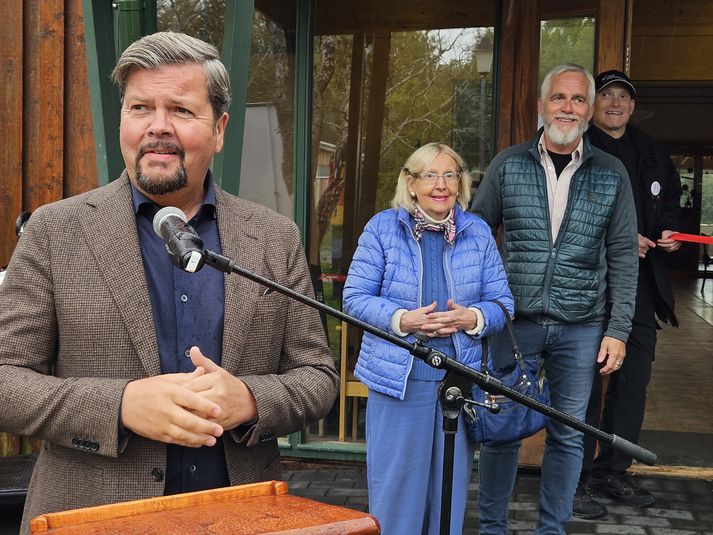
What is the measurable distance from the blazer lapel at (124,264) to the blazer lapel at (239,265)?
161 millimetres

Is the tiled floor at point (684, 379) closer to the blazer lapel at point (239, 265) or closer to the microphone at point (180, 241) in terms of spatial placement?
the blazer lapel at point (239, 265)

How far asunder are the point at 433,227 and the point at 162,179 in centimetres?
204

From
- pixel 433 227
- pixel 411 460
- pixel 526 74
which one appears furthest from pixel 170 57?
pixel 526 74

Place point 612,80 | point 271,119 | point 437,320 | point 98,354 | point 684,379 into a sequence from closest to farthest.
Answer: point 98,354 → point 437,320 → point 612,80 → point 271,119 → point 684,379

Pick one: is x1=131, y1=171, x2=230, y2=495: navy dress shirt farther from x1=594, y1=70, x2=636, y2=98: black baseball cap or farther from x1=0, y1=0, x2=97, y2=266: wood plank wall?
x1=0, y1=0, x2=97, y2=266: wood plank wall

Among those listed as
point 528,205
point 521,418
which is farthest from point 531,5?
point 521,418

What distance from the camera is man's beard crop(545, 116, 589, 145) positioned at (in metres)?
4.11

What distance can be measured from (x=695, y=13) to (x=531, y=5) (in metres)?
3.96

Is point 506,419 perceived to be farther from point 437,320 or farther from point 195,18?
point 195,18

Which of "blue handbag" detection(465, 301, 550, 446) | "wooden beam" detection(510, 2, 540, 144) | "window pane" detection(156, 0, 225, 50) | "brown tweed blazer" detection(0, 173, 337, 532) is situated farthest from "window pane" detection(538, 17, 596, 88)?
"brown tweed blazer" detection(0, 173, 337, 532)

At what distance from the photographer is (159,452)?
1.90 metres

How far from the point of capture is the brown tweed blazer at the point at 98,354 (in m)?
1.80

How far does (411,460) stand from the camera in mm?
3797

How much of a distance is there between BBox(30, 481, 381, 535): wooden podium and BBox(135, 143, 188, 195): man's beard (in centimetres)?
65
